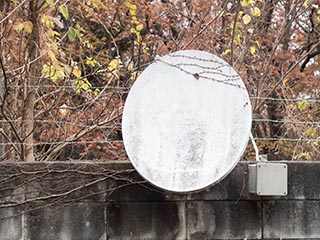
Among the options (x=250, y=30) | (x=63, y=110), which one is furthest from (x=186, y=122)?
(x=250, y=30)

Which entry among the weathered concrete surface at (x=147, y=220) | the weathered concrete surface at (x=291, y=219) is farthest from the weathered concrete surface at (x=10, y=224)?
the weathered concrete surface at (x=291, y=219)

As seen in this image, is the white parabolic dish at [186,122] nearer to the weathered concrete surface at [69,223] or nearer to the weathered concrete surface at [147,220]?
the weathered concrete surface at [147,220]

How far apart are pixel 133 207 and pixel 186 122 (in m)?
0.69

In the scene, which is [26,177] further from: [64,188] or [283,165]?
[283,165]

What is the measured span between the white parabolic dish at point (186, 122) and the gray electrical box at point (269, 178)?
12.2 inches

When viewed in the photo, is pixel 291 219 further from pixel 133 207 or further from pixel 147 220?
pixel 133 207

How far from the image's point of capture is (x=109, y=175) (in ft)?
10.2

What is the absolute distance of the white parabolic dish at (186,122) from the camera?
296cm

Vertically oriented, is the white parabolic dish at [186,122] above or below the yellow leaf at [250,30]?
below

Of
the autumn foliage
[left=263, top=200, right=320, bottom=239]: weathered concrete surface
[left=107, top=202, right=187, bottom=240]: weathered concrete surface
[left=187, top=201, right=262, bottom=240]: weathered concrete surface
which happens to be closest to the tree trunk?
the autumn foliage

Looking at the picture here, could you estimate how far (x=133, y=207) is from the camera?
313 centimetres

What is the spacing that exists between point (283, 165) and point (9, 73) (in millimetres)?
2259

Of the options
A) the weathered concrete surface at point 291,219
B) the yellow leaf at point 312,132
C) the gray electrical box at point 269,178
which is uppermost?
the yellow leaf at point 312,132

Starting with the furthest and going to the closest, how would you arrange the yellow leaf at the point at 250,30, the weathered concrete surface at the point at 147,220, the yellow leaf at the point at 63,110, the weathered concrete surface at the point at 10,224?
1. the yellow leaf at the point at 250,30
2. the yellow leaf at the point at 63,110
3. the weathered concrete surface at the point at 147,220
4. the weathered concrete surface at the point at 10,224
